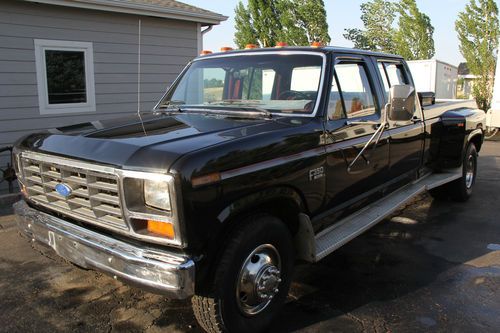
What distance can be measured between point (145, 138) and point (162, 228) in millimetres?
639

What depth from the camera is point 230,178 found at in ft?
8.88

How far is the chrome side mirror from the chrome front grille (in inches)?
92.3

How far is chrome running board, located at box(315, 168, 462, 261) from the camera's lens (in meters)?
3.53

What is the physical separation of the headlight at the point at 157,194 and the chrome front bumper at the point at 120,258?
11.1 inches

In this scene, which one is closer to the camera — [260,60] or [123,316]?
[123,316]

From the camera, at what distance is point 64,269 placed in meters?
4.23

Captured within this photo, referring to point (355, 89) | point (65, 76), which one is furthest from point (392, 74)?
point (65, 76)

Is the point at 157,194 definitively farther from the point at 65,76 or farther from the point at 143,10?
the point at 143,10

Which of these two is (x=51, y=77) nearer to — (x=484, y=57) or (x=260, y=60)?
(x=260, y=60)

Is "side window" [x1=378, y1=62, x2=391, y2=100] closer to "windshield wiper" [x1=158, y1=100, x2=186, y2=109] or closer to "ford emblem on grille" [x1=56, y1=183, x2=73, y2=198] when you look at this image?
"windshield wiper" [x1=158, y1=100, x2=186, y2=109]

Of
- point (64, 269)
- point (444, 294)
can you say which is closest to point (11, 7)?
point (64, 269)

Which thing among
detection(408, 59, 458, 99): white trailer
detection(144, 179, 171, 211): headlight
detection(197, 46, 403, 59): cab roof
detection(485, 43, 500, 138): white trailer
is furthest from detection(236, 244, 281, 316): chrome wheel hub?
detection(408, 59, 458, 99): white trailer

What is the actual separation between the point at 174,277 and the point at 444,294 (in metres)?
2.38

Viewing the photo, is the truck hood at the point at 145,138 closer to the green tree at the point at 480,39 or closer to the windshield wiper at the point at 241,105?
the windshield wiper at the point at 241,105
